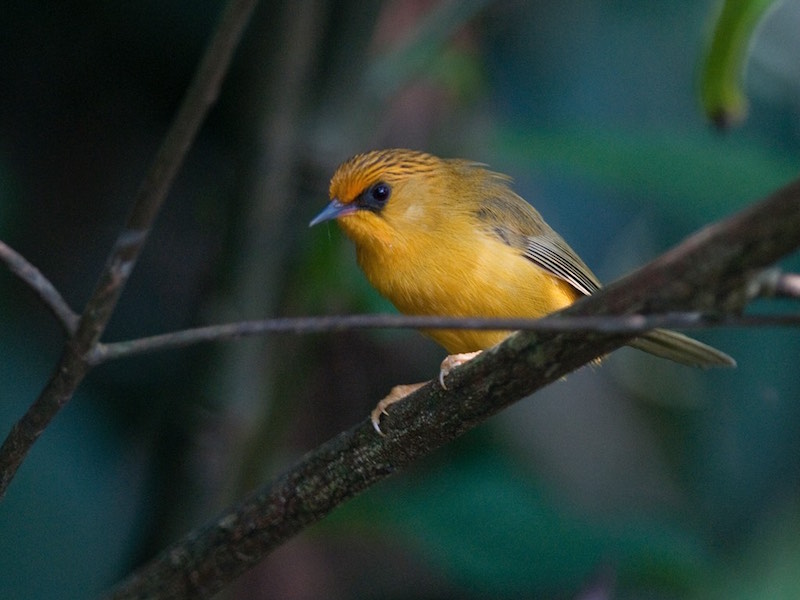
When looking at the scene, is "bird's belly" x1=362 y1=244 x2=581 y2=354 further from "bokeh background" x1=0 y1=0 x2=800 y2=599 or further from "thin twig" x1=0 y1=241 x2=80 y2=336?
"thin twig" x1=0 y1=241 x2=80 y2=336

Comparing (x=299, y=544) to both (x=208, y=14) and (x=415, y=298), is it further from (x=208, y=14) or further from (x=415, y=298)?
(x=208, y=14)

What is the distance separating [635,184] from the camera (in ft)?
11.4

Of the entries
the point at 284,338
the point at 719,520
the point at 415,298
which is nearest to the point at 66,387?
the point at 415,298

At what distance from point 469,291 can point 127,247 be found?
4.78 feet

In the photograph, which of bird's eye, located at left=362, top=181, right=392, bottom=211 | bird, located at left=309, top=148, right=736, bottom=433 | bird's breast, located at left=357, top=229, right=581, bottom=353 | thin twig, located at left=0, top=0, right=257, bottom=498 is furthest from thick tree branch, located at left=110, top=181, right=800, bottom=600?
bird's eye, located at left=362, top=181, right=392, bottom=211

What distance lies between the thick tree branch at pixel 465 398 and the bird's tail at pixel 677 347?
0.91m

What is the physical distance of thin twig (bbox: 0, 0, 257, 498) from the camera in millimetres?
1357

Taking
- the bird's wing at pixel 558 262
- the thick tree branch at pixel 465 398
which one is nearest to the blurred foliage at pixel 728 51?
the thick tree branch at pixel 465 398

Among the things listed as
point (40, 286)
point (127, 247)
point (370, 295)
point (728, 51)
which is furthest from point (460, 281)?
point (40, 286)

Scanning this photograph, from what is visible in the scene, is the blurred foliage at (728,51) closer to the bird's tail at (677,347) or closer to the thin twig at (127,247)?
the bird's tail at (677,347)

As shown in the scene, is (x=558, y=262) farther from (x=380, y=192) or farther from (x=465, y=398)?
(x=465, y=398)

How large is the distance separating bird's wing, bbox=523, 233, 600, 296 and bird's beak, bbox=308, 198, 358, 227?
541 millimetres

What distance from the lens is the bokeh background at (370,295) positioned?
3.07 metres

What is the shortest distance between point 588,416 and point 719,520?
1.17 m
